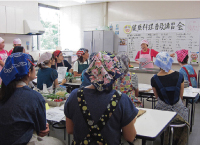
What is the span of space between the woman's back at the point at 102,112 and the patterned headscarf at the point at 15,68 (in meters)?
0.41

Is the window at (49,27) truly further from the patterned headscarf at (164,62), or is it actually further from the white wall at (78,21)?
the patterned headscarf at (164,62)

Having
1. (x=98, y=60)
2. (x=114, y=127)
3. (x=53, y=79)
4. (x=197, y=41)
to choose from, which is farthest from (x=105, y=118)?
(x=197, y=41)

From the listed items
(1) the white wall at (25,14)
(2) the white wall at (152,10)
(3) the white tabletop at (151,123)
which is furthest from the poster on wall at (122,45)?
(3) the white tabletop at (151,123)

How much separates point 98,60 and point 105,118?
387mm

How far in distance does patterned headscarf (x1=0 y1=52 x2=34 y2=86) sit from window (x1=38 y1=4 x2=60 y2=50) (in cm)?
638

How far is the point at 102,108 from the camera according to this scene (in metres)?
Result: 1.40

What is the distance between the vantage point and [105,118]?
1401mm

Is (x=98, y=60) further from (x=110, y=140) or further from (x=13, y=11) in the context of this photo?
(x=13, y=11)

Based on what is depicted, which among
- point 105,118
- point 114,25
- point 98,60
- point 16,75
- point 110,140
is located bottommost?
point 110,140

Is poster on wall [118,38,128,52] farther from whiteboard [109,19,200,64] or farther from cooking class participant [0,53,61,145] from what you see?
cooking class participant [0,53,61,145]

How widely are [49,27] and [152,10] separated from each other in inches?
153

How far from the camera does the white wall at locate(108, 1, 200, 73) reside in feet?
19.9

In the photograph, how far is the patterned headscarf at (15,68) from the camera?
1.48 m

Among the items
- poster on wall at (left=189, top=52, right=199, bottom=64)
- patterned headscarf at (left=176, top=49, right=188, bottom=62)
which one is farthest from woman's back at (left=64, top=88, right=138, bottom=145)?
poster on wall at (left=189, top=52, right=199, bottom=64)
